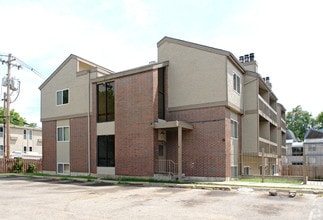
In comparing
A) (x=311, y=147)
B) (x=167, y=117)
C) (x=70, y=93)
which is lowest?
(x=311, y=147)

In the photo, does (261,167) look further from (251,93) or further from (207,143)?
(207,143)

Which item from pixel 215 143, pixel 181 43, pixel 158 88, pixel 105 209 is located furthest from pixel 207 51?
pixel 105 209

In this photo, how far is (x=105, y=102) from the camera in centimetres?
2267

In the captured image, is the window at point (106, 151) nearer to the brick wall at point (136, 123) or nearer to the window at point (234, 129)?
the brick wall at point (136, 123)

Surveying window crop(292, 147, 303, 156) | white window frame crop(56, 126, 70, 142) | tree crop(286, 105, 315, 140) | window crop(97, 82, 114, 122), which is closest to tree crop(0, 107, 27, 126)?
white window frame crop(56, 126, 70, 142)

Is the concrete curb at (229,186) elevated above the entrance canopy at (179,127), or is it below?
below

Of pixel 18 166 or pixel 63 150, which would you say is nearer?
pixel 63 150

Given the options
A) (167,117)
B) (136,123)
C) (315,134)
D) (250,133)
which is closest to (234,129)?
(250,133)

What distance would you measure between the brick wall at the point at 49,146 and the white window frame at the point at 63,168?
568 millimetres

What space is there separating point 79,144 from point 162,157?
7.17 meters

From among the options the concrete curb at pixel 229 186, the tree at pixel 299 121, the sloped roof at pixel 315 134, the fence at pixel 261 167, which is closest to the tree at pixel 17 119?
the concrete curb at pixel 229 186

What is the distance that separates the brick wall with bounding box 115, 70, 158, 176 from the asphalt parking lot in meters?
5.68

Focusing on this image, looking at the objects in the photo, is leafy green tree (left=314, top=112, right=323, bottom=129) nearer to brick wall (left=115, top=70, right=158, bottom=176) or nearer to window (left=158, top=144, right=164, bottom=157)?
window (left=158, top=144, right=164, bottom=157)

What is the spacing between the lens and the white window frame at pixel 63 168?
2486 centimetres
